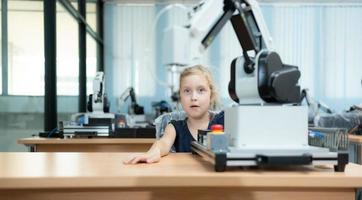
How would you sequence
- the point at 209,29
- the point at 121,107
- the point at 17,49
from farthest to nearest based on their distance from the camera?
the point at 121,107, the point at 17,49, the point at 209,29

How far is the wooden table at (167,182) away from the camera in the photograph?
802mm

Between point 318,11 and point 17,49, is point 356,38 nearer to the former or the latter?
point 318,11

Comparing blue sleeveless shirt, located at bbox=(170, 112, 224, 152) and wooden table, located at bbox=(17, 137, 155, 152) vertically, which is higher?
blue sleeveless shirt, located at bbox=(170, 112, 224, 152)

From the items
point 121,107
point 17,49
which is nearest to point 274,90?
point 17,49

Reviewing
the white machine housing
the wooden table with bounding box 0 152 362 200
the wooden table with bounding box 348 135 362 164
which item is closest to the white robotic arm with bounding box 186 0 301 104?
the white machine housing

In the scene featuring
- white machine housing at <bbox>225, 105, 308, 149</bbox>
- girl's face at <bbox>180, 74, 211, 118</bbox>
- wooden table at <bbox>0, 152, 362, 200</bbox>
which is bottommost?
wooden table at <bbox>0, 152, 362, 200</bbox>

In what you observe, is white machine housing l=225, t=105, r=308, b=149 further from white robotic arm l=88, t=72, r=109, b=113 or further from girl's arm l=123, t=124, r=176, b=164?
white robotic arm l=88, t=72, r=109, b=113

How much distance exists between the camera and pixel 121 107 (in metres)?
5.32

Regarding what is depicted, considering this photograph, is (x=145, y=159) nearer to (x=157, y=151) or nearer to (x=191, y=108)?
(x=157, y=151)

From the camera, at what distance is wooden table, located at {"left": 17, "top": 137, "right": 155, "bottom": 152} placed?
95.0 inches

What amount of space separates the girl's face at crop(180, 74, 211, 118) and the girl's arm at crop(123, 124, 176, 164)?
11cm

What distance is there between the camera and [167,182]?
0.81 meters

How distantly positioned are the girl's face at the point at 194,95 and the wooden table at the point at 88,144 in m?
0.99

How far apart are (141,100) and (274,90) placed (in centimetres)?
463
